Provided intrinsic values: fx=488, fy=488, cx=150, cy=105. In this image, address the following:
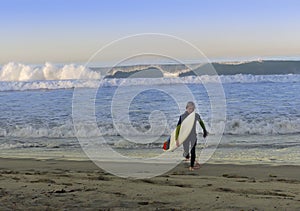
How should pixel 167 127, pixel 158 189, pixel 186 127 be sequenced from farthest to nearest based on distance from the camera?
pixel 167 127
pixel 186 127
pixel 158 189

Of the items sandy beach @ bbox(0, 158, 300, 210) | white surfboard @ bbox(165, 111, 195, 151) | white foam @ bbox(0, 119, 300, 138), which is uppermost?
white surfboard @ bbox(165, 111, 195, 151)

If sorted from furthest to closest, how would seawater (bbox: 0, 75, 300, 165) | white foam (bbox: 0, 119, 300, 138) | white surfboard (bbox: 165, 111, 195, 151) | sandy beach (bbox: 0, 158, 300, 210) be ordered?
1. white foam (bbox: 0, 119, 300, 138)
2. seawater (bbox: 0, 75, 300, 165)
3. white surfboard (bbox: 165, 111, 195, 151)
4. sandy beach (bbox: 0, 158, 300, 210)

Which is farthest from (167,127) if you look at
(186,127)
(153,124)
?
(186,127)

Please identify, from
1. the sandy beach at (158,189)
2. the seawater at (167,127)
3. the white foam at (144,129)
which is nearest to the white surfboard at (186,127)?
the sandy beach at (158,189)

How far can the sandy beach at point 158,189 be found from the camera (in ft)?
23.1

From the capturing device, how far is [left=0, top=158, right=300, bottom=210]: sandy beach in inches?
277

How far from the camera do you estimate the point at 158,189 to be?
835 centimetres

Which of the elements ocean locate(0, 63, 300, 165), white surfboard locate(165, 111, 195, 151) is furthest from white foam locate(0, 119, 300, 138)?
white surfboard locate(165, 111, 195, 151)

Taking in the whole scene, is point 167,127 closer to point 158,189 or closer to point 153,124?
point 153,124

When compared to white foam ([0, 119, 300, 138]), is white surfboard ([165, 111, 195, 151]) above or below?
above

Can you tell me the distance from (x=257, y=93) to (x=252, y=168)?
92.9ft

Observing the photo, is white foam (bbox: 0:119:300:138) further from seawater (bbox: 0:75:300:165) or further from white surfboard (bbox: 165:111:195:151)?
white surfboard (bbox: 165:111:195:151)

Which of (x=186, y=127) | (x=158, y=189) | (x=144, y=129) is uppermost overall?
(x=186, y=127)

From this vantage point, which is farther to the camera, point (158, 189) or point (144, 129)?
point (144, 129)
